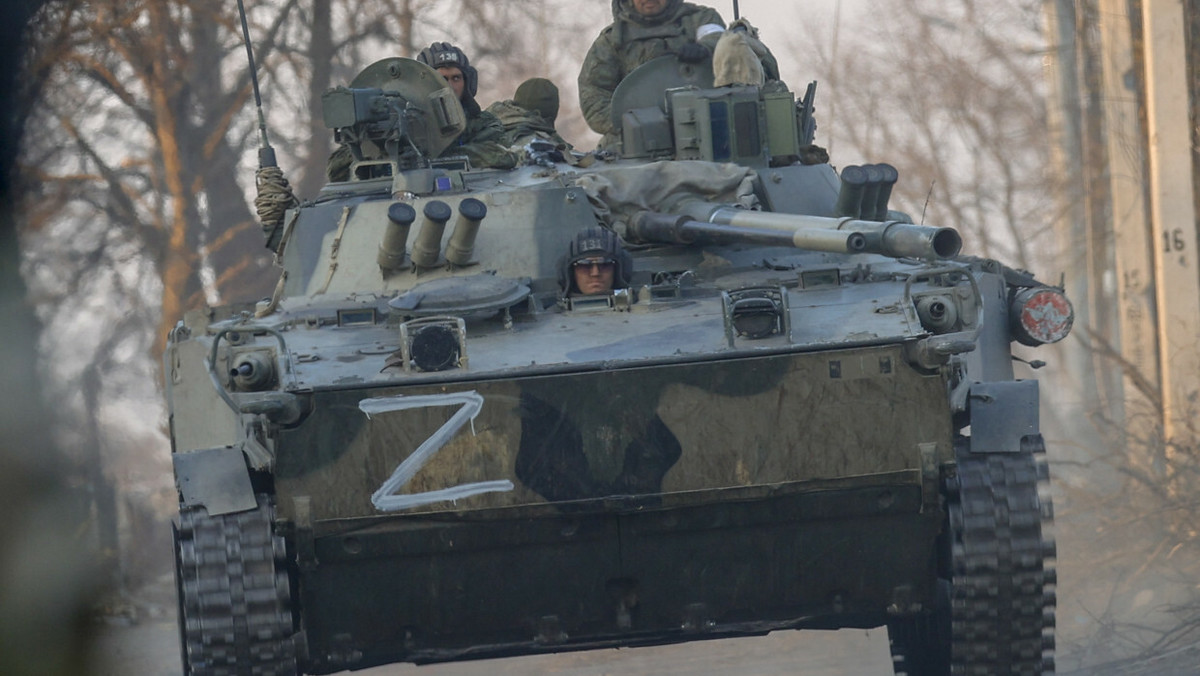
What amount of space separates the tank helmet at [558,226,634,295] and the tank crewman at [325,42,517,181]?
1768 mm

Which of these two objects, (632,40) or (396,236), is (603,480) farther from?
(632,40)

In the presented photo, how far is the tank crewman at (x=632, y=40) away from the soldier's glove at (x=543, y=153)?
171 cm

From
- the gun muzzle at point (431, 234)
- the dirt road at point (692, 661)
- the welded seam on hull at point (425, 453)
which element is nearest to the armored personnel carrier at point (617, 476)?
the welded seam on hull at point (425, 453)

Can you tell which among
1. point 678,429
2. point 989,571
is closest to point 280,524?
point 678,429

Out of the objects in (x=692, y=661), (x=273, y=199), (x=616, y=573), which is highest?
(x=273, y=199)

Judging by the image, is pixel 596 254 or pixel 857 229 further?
pixel 596 254

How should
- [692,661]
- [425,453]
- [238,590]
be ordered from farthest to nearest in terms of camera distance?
[692,661] → [238,590] → [425,453]

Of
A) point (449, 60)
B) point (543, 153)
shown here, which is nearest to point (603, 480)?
point (543, 153)

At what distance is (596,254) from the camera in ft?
29.7

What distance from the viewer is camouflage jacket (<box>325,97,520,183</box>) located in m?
11.2

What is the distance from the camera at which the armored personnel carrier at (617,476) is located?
25.4ft

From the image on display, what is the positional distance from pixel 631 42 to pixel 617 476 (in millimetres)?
6054

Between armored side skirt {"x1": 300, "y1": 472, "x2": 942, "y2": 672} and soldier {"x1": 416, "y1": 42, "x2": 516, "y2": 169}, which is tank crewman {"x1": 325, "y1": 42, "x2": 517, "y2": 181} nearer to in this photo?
soldier {"x1": 416, "y1": 42, "x2": 516, "y2": 169}

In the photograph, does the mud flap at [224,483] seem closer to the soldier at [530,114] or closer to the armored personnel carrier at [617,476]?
the armored personnel carrier at [617,476]
